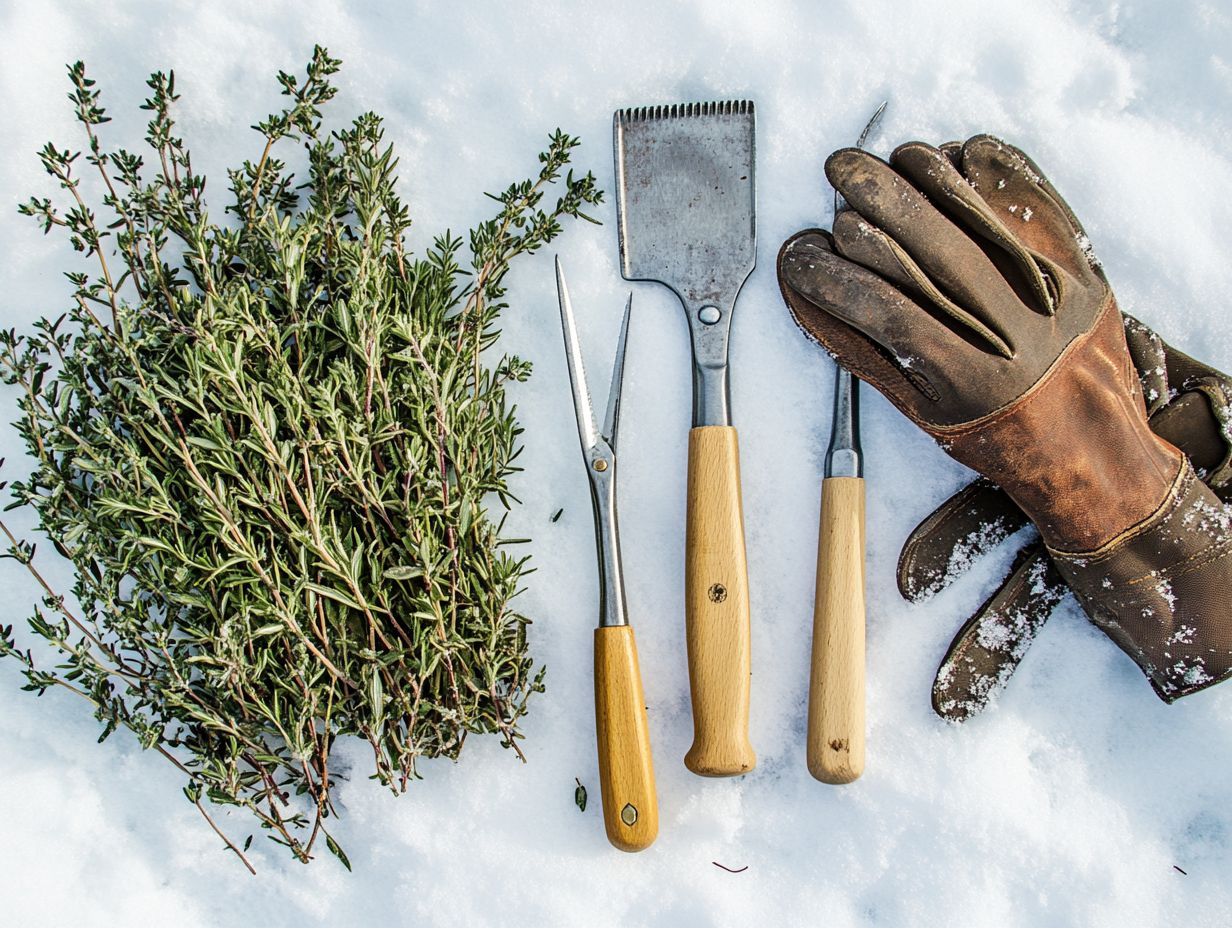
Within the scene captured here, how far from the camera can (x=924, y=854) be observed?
179 centimetres

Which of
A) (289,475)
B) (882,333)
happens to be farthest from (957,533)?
(289,475)

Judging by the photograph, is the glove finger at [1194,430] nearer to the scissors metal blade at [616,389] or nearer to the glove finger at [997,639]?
the glove finger at [997,639]

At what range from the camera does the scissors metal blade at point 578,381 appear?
1.76m

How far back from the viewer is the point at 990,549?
1.76m

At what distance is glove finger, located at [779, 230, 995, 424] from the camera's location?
5.20 ft

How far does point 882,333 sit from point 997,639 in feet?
1.97

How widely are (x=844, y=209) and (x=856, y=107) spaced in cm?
27

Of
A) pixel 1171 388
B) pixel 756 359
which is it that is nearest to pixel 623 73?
pixel 756 359

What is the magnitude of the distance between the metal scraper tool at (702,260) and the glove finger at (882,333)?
0.15 metres

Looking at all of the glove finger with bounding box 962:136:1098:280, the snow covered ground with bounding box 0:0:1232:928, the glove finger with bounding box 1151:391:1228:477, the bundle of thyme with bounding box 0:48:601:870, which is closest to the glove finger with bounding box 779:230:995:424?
the snow covered ground with bounding box 0:0:1232:928

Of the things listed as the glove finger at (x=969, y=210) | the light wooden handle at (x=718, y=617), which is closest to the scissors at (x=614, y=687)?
the light wooden handle at (x=718, y=617)

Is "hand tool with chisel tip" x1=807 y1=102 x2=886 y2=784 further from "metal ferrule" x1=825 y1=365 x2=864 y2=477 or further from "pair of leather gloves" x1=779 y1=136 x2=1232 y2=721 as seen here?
"pair of leather gloves" x1=779 y1=136 x2=1232 y2=721

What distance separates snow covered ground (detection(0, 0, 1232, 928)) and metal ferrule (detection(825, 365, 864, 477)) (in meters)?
0.08

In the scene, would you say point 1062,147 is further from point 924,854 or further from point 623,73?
point 924,854
